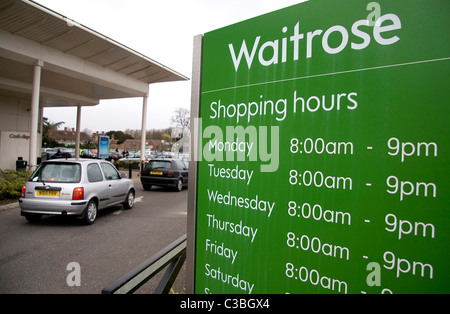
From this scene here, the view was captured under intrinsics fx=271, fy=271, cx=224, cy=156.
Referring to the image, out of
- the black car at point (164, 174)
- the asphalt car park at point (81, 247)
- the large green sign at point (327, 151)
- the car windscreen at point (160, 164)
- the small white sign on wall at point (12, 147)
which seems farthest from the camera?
the small white sign on wall at point (12, 147)

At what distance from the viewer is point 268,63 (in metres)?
1.48

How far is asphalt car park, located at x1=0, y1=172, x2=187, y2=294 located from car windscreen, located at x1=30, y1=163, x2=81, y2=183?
1129mm

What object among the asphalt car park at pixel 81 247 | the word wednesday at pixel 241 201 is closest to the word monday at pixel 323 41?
the word wednesday at pixel 241 201

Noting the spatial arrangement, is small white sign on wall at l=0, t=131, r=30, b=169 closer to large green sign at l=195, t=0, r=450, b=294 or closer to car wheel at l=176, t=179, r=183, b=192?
car wheel at l=176, t=179, r=183, b=192

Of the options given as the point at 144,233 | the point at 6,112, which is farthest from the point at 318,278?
the point at 6,112

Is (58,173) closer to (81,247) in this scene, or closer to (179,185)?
(81,247)

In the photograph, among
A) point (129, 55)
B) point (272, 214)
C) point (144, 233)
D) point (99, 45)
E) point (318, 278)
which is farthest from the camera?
point (129, 55)

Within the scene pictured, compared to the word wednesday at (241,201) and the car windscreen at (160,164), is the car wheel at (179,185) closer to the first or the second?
the car windscreen at (160,164)

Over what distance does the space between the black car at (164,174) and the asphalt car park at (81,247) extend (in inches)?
171

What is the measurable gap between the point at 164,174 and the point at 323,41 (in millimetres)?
12336

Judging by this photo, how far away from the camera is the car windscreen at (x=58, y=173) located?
6531 millimetres

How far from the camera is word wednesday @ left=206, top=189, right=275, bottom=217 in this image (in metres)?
1.45
